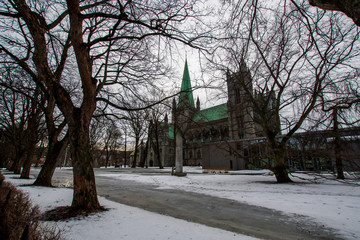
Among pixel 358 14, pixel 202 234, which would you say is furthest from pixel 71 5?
pixel 202 234

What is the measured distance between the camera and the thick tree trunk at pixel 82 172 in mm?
4074

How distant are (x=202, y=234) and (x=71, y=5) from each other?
19.8 ft

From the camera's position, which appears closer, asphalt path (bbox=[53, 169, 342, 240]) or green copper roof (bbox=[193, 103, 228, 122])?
asphalt path (bbox=[53, 169, 342, 240])

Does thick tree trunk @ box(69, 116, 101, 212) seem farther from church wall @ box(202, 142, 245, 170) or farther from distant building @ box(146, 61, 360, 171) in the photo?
church wall @ box(202, 142, 245, 170)

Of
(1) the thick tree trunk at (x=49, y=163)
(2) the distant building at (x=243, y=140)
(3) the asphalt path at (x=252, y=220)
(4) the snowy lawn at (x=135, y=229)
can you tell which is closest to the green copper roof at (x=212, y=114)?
(2) the distant building at (x=243, y=140)

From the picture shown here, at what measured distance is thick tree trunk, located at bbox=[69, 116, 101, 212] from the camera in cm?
407

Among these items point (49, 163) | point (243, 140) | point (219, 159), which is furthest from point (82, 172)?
point (219, 159)

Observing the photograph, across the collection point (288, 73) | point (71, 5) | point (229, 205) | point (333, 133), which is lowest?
point (229, 205)

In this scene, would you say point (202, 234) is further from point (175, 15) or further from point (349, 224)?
point (175, 15)

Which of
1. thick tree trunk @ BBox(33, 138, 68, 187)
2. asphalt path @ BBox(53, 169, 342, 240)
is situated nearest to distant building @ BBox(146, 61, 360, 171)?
asphalt path @ BBox(53, 169, 342, 240)

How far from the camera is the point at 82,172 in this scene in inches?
163

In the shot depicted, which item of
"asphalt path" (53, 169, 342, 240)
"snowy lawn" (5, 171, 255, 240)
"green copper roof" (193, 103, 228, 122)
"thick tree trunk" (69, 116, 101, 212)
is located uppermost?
"green copper roof" (193, 103, 228, 122)

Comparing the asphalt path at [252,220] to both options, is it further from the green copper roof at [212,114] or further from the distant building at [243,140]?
the green copper roof at [212,114]

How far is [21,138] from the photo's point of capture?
63.1 feet
